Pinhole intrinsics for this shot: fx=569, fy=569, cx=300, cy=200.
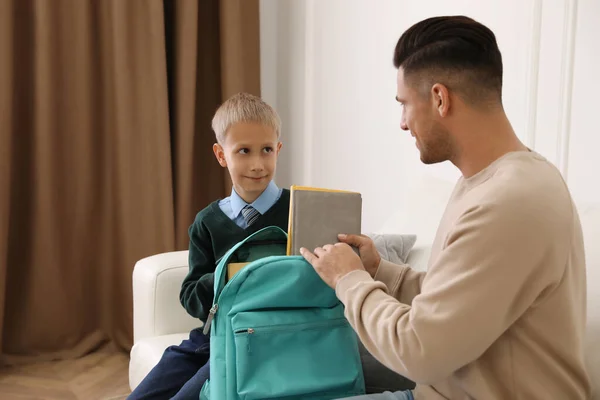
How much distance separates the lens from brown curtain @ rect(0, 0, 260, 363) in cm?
245

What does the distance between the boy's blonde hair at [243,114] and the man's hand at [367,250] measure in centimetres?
50

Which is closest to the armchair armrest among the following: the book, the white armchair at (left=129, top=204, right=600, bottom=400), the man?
the white armchair at (left=129, top=204, right=600, bottom=400)

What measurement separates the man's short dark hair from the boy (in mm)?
637

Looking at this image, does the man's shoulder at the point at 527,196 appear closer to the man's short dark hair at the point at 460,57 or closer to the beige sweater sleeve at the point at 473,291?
the beige sweater sleeve at the point at 473,291

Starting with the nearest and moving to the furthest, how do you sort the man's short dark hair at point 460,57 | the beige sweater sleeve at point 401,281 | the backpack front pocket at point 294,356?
the man's short dark hair at point 460,57 → the backpack front pocket at point 294,356 → the beige sweater sleeve at point 401,281

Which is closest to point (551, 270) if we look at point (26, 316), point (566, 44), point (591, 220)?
point (591, 220)

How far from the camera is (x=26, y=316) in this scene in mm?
2551

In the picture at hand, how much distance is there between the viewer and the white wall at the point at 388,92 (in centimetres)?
147

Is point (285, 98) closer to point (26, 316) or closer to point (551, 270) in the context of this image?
point (26, 316)

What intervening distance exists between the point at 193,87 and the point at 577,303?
7.22ft

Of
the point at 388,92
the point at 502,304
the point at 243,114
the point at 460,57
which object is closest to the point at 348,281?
the point at 502,304

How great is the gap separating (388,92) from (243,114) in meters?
0.91

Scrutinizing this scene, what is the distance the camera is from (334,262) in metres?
0.99

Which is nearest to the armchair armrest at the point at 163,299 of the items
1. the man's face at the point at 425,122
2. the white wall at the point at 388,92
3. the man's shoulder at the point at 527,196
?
the white wall at the point at 388,92
